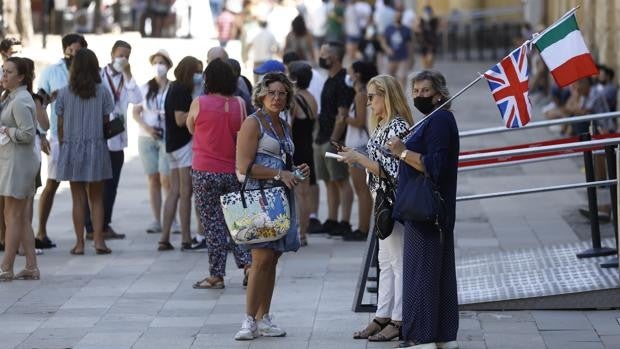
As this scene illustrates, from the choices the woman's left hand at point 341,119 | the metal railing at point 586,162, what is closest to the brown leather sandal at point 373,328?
the metal railing at point 586,162

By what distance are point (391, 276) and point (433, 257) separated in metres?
0.62

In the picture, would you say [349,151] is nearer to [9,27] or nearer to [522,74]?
[522,74]

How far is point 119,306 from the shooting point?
1076 cm

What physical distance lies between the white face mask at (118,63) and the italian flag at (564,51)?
18.0 ft

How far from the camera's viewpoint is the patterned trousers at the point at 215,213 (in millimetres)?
10945

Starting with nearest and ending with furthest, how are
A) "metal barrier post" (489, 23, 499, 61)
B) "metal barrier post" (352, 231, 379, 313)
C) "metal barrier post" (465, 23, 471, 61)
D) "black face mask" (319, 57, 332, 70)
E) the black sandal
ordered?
"metal barrier post" (352, 231, 379, 313) → the black sandal → "black face mask" (319, 57, 332, 70) → "metal barrier post" (489, 23, 499, 61) → "metal barrier post" (465, 23, 471, 61)

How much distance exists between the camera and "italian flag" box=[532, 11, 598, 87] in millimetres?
9359

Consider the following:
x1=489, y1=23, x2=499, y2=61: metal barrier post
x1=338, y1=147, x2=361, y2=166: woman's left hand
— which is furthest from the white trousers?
x1=489, y1=23, x2=499, y2=61: metal barrier post

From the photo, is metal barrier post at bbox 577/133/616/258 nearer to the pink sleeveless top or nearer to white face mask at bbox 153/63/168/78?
the pink sleeveless top

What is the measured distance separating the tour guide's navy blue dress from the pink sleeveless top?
97.7 inches

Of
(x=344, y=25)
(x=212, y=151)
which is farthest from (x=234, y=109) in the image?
(x=344, y=25)

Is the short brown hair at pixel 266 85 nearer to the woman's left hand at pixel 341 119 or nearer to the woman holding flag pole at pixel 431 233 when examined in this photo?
the woman holding flag pole at pixel 431 233

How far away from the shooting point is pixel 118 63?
546 inches

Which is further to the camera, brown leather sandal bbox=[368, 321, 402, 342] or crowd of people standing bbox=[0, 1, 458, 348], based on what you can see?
brown leather sandal bbox=[368, 321, 402, 342]
